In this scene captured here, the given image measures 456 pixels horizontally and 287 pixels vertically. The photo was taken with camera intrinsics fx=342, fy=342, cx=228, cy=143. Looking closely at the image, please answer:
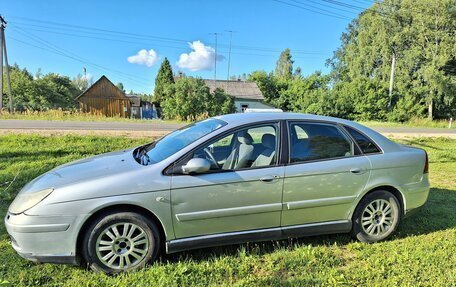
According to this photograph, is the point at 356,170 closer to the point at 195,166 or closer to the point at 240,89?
the point at 195,166

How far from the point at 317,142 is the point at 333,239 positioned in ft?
4.13

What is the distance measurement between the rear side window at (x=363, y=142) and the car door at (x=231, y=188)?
0.98m

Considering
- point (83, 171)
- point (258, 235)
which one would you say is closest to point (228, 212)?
point (258, 235)

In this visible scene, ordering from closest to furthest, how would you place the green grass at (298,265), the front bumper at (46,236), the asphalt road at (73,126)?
the front bumper at (46,236), the green grass at (298,265), the asphalt road at (73,126)

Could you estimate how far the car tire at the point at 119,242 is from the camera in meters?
3.22

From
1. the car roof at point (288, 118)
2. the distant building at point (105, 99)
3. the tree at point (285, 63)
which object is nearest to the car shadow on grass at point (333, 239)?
the car roof at point (288, 118)

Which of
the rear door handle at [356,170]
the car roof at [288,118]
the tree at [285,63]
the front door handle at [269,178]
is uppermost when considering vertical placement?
the tree at [285,63]

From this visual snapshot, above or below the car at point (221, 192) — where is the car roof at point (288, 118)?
above

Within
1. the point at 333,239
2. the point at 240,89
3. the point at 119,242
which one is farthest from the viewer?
the point at 240,89

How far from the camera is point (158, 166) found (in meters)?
3.41

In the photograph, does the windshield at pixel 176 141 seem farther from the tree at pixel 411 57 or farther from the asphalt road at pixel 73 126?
the tree at pixel 411 57

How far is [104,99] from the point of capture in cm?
4891

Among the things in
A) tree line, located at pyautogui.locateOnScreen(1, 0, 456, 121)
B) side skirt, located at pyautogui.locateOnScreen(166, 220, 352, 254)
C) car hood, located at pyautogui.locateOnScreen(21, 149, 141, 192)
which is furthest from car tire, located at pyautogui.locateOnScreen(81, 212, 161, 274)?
tree line, located at pyautogui.locateOnScreen(1, 0, 456, 121)

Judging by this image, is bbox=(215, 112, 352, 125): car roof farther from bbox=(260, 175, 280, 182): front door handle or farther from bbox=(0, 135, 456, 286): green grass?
bbox=(0, 135, 456, 286): green grass
